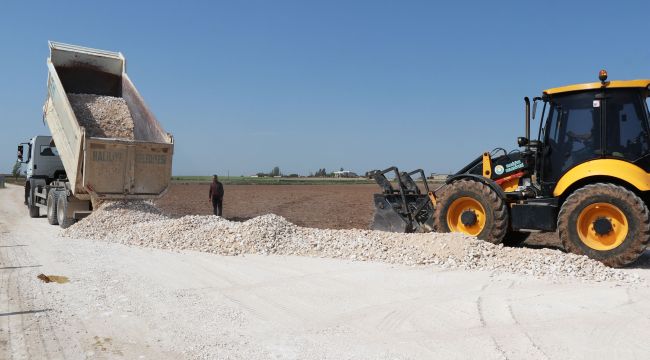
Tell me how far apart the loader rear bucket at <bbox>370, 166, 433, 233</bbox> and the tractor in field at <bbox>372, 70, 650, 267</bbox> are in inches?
22.3

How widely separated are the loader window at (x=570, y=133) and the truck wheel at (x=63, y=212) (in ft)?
35.2

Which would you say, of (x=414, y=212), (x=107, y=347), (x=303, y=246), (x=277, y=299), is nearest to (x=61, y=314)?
(x=107, y=347)

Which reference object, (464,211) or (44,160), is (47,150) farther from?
(464,211)

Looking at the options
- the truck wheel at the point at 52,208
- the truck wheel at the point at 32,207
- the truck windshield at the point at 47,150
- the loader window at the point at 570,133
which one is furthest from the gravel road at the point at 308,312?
the truck wheel at the point at 32,207

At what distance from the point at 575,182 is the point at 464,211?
5.92ft

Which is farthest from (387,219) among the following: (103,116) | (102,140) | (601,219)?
(103,116)

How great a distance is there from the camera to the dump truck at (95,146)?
41.0ft

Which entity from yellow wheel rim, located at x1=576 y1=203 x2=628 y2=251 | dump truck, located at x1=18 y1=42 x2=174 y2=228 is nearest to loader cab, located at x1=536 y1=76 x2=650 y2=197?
yellow wheel rim, located at x1=576 y1=203 x2=628 y2=251

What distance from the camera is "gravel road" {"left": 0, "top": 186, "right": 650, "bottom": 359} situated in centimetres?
442

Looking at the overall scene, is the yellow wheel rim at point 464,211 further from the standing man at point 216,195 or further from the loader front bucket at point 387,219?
the standing man at point 216,195

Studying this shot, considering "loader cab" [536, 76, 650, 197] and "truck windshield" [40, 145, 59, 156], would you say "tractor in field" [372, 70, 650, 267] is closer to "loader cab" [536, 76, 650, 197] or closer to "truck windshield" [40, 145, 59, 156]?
"loader cab" [536, 76, 650, 197]

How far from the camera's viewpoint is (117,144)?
12594 millimetres

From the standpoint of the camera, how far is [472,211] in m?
9.16

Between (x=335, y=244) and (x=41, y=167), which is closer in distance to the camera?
(x=335, y=244)
